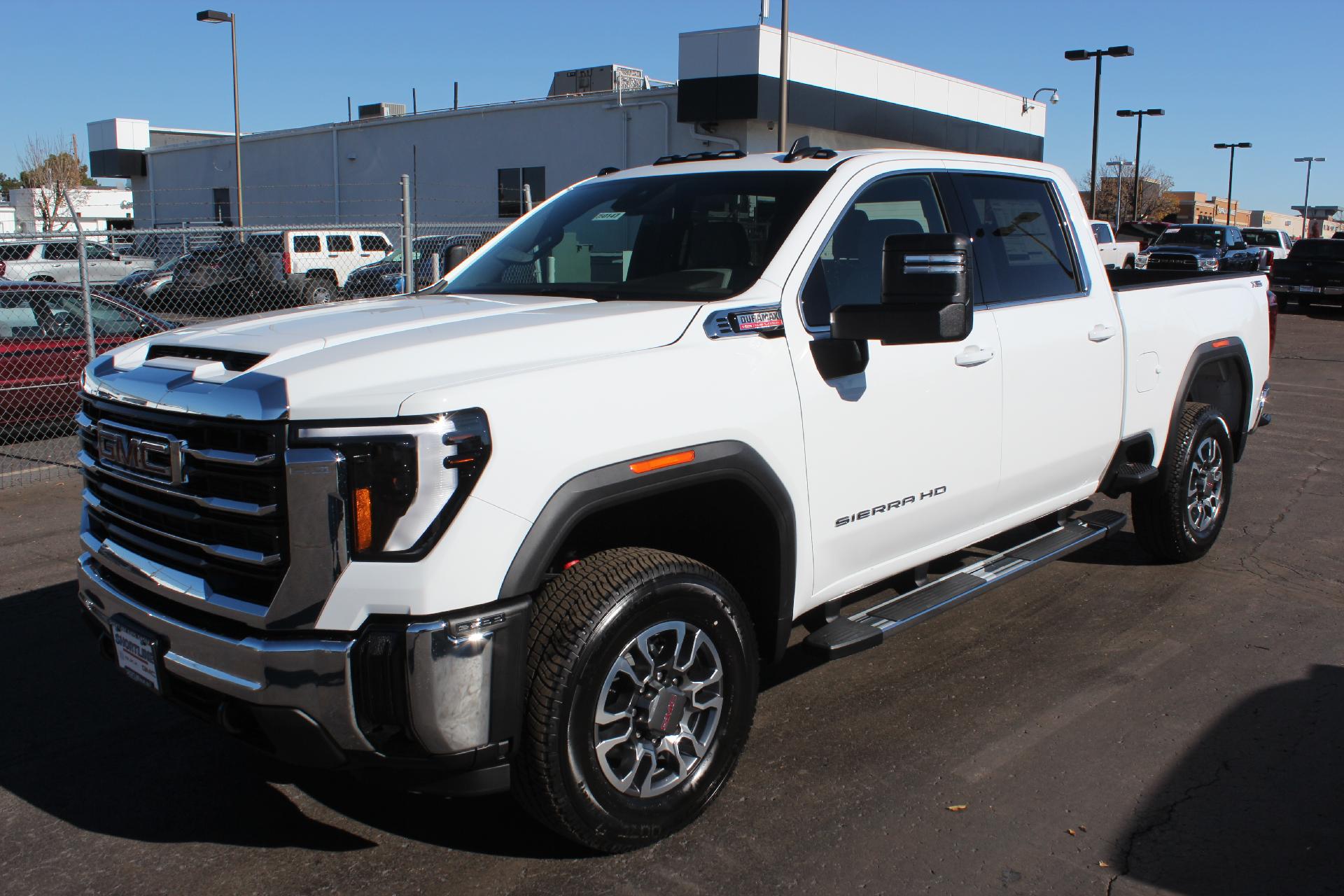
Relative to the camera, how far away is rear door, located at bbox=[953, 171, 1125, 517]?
4723mm

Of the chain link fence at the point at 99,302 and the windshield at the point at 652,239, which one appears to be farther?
the chain link fence at the point at 99,302

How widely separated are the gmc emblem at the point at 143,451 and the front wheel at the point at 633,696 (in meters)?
1.03

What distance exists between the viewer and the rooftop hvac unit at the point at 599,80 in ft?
104

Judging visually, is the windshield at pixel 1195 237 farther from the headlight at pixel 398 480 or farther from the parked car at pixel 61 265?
the headlight at pixel 398 480

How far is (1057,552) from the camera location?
5.12 meters

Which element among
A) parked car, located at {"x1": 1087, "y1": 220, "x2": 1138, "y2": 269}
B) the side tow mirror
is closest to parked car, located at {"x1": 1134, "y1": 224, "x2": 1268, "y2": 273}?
parked car, located at {"x1": 1087, "y1": 220, "x2": 1138, "y2": 269}

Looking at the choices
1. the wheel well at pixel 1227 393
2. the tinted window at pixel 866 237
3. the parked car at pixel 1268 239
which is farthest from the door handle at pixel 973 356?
the parked car at pixel 1268 239

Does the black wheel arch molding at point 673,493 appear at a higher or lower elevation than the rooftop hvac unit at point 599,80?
lower

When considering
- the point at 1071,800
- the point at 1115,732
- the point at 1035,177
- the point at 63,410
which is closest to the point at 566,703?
the point at 1071,800

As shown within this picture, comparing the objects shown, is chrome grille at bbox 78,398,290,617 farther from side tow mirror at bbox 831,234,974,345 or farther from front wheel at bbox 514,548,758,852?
side tow mirror at bbox 831,234,974,345

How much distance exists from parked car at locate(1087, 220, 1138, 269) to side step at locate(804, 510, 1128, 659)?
1974cm

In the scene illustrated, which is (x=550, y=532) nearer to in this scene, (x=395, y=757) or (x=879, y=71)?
(x=395, y=757)

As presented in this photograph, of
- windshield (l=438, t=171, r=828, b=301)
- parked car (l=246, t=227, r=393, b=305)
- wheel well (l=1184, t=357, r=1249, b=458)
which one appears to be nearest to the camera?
windshield (l=438, t=171, r=828, b=301)

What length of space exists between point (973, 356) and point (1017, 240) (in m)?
0.87
